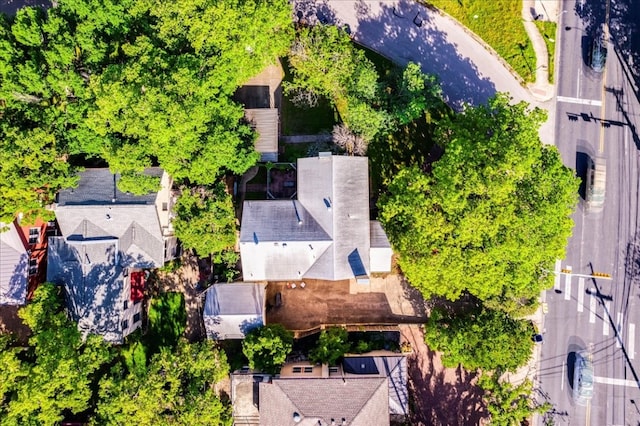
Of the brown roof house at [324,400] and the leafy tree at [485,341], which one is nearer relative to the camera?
the leafy tree at [485,341]

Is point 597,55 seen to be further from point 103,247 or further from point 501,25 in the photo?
point 103,247

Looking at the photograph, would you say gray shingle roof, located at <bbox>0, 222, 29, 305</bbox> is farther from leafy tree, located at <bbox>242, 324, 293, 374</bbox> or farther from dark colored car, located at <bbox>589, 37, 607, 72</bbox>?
dark colored car, located at <bbox>589, 37, 607, 72</bbox>

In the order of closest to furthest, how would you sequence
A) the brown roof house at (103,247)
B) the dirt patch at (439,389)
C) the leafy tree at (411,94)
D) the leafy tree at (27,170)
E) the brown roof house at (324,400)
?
the leafy tree at (27,170) < the brown roof house at (324,400) < the brown roof house at (103,247) < the leafy tree at (411,94) < the dirt patch at (439,389)

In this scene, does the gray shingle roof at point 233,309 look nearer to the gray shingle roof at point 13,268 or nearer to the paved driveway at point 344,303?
the paved driveway at point 344,303

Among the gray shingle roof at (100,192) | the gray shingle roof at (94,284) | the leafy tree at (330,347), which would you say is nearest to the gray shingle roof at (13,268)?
the gray shingle roof at (94,284)

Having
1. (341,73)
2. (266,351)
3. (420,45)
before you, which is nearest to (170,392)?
(266,351)

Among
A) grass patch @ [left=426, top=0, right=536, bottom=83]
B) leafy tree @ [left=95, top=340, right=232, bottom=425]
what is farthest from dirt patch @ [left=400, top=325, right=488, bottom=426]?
grass patch @ [left=426, top=0, right=536, bottom=83]

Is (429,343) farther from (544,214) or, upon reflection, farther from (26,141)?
(26,141)
